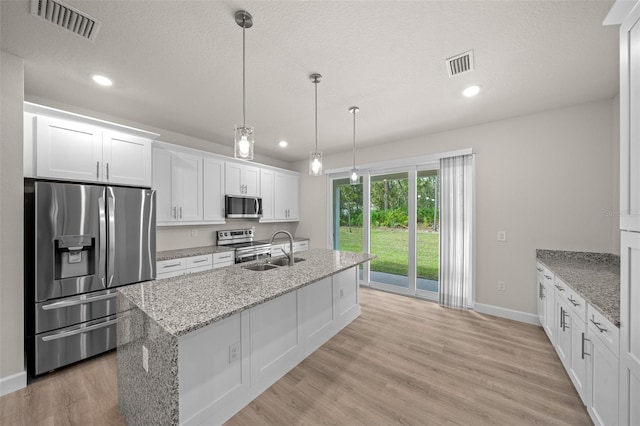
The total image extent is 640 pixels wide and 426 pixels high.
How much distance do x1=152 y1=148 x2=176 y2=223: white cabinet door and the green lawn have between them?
123 inches

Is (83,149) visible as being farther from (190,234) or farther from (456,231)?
(456,231)

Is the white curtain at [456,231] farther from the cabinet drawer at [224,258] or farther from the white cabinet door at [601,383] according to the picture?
the cabinet drawer at [224,258]

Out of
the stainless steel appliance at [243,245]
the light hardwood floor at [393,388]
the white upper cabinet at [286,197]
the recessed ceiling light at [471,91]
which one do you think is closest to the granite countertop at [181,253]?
the stainless steel appliance at [243,245]

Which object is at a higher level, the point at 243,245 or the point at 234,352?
the point at 243,245

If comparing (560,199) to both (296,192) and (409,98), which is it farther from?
(296,192)

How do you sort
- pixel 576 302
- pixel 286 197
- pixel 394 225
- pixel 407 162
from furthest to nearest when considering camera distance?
pixel 286 197 < pixel 394 225 < pixel 407 162 < pixel 576 302

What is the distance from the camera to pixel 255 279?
6.40ft

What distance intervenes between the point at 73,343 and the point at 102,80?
2.49 meters

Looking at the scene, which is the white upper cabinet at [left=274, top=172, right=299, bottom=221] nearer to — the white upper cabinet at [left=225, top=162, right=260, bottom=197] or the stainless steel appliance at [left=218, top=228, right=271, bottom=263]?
the white upper cabinet at [left=225, top=162, right=260, bottom=197]

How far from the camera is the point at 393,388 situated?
2025 mm

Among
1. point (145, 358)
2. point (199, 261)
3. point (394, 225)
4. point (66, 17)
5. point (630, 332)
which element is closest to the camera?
point (630, 332)

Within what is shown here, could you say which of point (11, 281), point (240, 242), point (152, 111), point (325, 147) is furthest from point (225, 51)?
point (240, 242)

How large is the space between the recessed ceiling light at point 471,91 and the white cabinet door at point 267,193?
136 inches

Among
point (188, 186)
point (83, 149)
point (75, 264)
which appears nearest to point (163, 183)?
point (188, 186)
